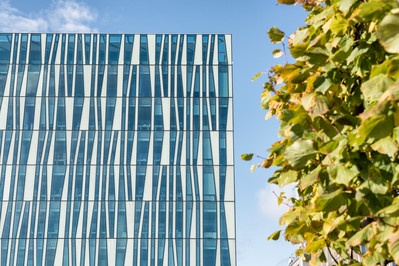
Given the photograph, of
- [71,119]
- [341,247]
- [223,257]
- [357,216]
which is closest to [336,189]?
[357,216]

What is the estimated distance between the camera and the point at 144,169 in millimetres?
64938

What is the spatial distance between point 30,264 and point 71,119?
15164mm

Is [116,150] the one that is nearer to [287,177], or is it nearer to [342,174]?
[287,177]

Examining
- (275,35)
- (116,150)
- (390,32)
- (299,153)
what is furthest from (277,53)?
(116,150)

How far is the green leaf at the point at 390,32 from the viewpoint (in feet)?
8.45

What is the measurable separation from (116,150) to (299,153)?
63574 millimetres

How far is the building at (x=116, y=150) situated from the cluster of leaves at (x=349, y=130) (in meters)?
59.2

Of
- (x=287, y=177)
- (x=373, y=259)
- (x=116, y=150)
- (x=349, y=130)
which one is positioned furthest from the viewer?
(x=116, y=150)

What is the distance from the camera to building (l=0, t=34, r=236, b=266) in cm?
6269

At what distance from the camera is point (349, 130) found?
350cm

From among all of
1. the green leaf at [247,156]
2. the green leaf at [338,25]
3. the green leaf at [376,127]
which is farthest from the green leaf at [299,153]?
the green leaf at [247,156]

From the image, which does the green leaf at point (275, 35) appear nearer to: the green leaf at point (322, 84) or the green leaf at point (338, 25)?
the green leaf at point (338, 25)

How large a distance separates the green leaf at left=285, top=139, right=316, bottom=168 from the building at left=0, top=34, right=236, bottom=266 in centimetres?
5969

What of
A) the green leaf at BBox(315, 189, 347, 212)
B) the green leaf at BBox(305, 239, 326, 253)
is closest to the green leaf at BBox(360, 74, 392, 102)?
the green leaf at BBox(315, 189, 347, 212)
